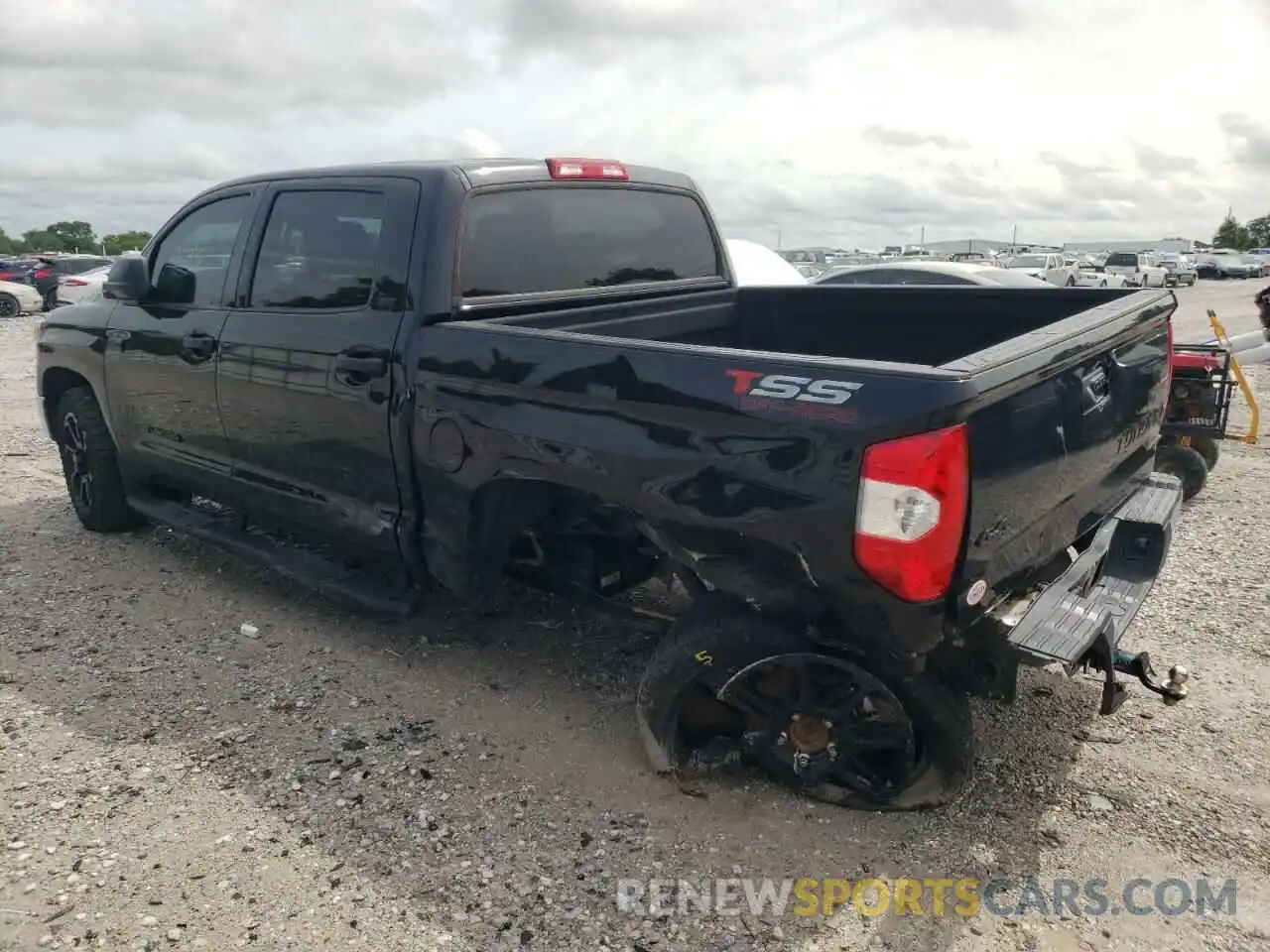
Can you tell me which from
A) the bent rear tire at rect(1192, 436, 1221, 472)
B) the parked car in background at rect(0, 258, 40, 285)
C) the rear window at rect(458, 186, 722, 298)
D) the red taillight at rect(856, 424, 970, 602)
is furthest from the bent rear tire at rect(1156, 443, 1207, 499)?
the parked car in background at rect(0, 258, 40, 285)

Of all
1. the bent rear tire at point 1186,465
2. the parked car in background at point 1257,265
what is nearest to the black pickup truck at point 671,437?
the bent rear tire at point 1186,465

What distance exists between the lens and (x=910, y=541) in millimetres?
2471

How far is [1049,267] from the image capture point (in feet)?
94.4

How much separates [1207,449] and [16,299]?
24753mm

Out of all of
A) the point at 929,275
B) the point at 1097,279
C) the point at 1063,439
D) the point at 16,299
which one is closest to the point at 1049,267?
the point at 1097,279

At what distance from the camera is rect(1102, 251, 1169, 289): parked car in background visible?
123 feet

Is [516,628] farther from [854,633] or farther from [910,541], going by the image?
[910,541]

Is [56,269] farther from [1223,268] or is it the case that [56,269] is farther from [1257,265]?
[1257,265]

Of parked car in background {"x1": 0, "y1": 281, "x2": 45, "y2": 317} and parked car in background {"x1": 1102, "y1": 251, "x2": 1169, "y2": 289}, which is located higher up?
parked car in background {"x1": 0, "y1": 281, "x2": 45, "y2": 317}

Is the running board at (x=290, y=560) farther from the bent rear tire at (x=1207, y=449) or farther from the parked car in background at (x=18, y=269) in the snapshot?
the parked car in background at (x=18, y=269)

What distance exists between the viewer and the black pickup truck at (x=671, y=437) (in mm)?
2590

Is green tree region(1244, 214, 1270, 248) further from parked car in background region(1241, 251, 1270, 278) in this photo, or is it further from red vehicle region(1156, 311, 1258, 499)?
red vehicle region(1156, 311, 1258, 499)

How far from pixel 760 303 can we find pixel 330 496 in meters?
2.28

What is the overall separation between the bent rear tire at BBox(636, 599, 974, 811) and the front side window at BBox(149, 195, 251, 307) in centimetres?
287
